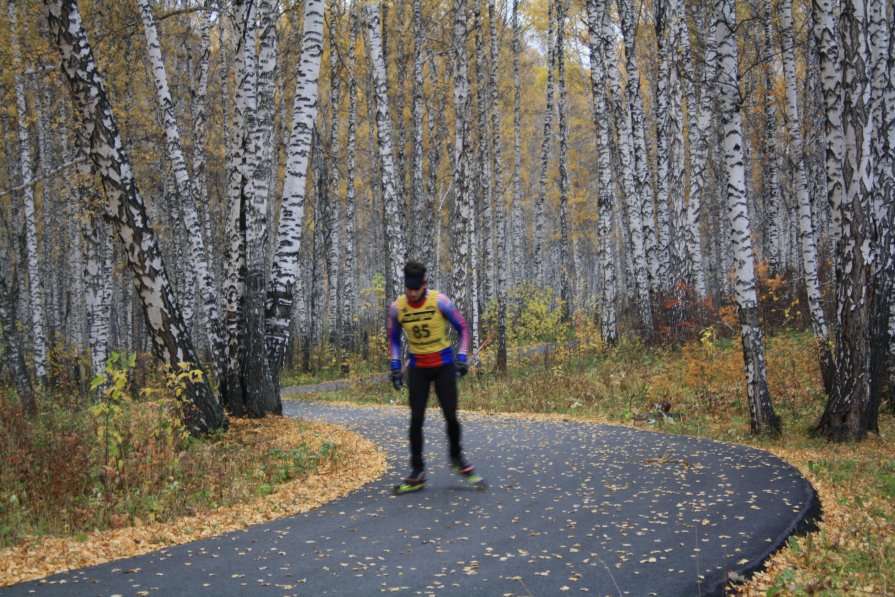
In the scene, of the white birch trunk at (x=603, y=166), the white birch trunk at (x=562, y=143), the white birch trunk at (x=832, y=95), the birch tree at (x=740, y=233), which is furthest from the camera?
the white birch trunk at (x=562, y=143)

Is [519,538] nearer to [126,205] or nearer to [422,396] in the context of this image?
[422,396]

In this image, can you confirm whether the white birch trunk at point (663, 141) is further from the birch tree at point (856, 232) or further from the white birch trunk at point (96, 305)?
the white birch trunk at point (96, 305)

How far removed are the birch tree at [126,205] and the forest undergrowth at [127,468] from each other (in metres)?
0.33

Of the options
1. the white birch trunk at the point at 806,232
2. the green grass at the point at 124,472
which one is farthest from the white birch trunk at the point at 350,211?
the green grass at the point at 124,472

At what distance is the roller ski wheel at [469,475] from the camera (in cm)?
766

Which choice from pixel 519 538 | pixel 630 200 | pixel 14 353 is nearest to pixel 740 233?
pixel 519 538

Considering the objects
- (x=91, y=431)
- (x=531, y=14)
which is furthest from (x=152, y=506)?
A: (x=531, y=14)

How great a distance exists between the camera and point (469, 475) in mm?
7781

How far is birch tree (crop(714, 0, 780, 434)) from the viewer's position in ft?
33.5

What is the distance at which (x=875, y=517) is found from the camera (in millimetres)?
6484

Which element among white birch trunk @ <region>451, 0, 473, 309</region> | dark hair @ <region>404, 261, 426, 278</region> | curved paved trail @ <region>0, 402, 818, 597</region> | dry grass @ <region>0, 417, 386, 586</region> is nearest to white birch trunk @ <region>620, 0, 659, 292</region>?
white birch trunk @ <region>451, 0, 473, 309</region>

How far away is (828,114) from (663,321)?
10603 mm

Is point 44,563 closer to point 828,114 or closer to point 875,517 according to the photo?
point 875,517

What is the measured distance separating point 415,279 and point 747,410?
811 cm
